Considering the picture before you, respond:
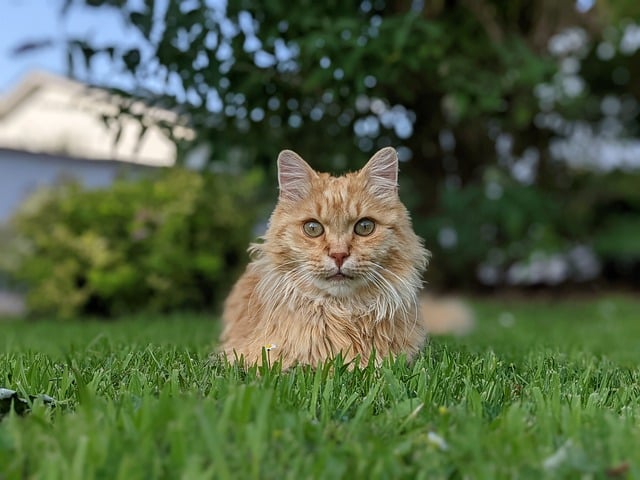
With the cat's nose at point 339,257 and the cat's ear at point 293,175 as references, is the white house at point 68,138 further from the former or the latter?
the cat's nose at point 339,257

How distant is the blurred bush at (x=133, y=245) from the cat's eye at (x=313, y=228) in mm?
4906

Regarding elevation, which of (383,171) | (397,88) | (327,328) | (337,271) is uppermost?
(397,88)

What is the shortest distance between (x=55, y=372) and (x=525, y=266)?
8564mm

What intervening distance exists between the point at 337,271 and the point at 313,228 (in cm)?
22

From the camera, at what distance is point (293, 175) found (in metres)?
2.79

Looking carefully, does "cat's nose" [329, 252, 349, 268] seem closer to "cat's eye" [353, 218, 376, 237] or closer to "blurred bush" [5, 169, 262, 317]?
"cat's eye" [353, 218, 376, 237]

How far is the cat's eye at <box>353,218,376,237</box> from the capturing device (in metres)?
2.59

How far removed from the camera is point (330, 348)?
2621 mm

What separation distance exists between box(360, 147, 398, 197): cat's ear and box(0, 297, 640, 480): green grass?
0.69 m

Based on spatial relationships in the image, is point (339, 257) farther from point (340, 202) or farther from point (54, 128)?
point (54, 128)

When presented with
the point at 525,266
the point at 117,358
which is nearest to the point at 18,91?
the point at 525,266

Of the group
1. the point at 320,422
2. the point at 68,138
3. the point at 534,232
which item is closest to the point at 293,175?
the point at 320,422

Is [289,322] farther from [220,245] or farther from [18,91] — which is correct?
[18,91]

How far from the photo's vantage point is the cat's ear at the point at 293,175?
2.76 metres
